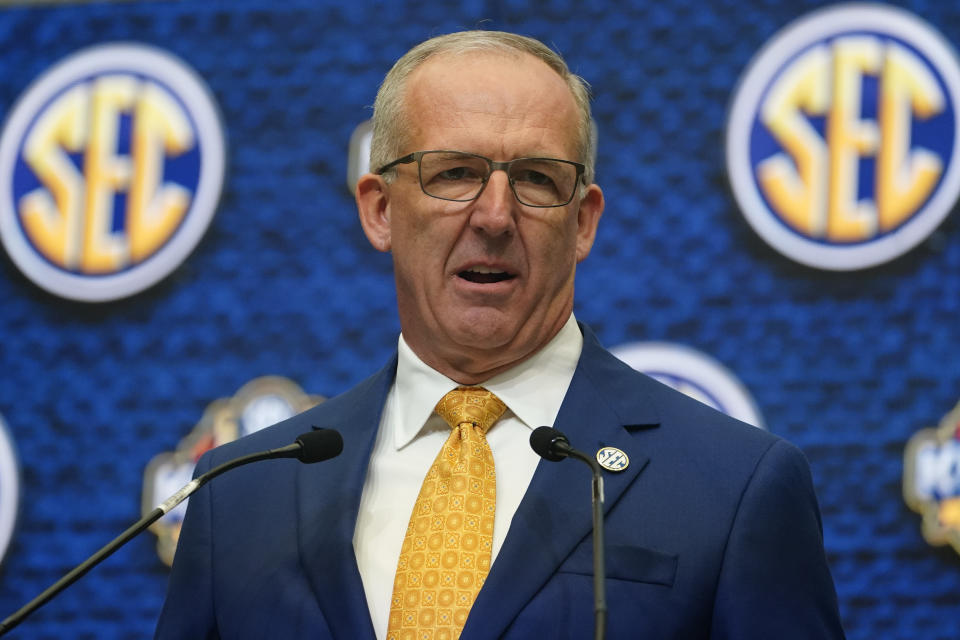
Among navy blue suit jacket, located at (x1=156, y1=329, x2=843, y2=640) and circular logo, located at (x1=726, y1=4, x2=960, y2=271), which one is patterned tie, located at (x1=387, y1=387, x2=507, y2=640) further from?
circular logo, located at (x1=726, y1=4, x2=960, y2=271)

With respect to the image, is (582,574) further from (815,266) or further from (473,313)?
(815,266)

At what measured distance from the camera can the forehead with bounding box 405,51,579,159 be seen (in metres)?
1.77

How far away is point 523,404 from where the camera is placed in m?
1.79

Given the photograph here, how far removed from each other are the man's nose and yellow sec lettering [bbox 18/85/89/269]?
176 cm

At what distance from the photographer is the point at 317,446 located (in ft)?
5.22

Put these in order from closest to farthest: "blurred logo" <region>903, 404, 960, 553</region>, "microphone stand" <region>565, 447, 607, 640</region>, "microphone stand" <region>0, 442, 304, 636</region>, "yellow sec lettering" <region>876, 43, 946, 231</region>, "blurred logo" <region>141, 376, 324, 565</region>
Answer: "microphone stand" <region>565, 447, 607, 640</region> < "microphone stand" <region>0, 442, 304, 636</region> < "blurred logo" <region>903, 404, 960, 553</region> < "yellow sec lettering" <region>876, 43, 946, 231</region> < "blurred logo" <region>141, 376, 324, 565</region>

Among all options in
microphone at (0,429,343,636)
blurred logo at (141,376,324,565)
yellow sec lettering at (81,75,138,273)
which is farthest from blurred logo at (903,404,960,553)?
yellow sec lettering at (81,75,138,273)

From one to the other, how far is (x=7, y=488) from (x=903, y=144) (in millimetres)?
2333

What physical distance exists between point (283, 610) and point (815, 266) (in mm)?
1583

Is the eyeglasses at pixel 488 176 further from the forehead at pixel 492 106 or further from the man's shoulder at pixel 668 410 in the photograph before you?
the man's shoulder at pixel 668 410

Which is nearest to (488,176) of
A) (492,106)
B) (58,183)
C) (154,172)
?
(492,106)

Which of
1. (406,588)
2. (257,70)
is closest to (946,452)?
(406,588)

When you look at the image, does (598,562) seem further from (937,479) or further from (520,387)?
(937,479)

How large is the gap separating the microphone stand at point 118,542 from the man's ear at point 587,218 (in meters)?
0.62
